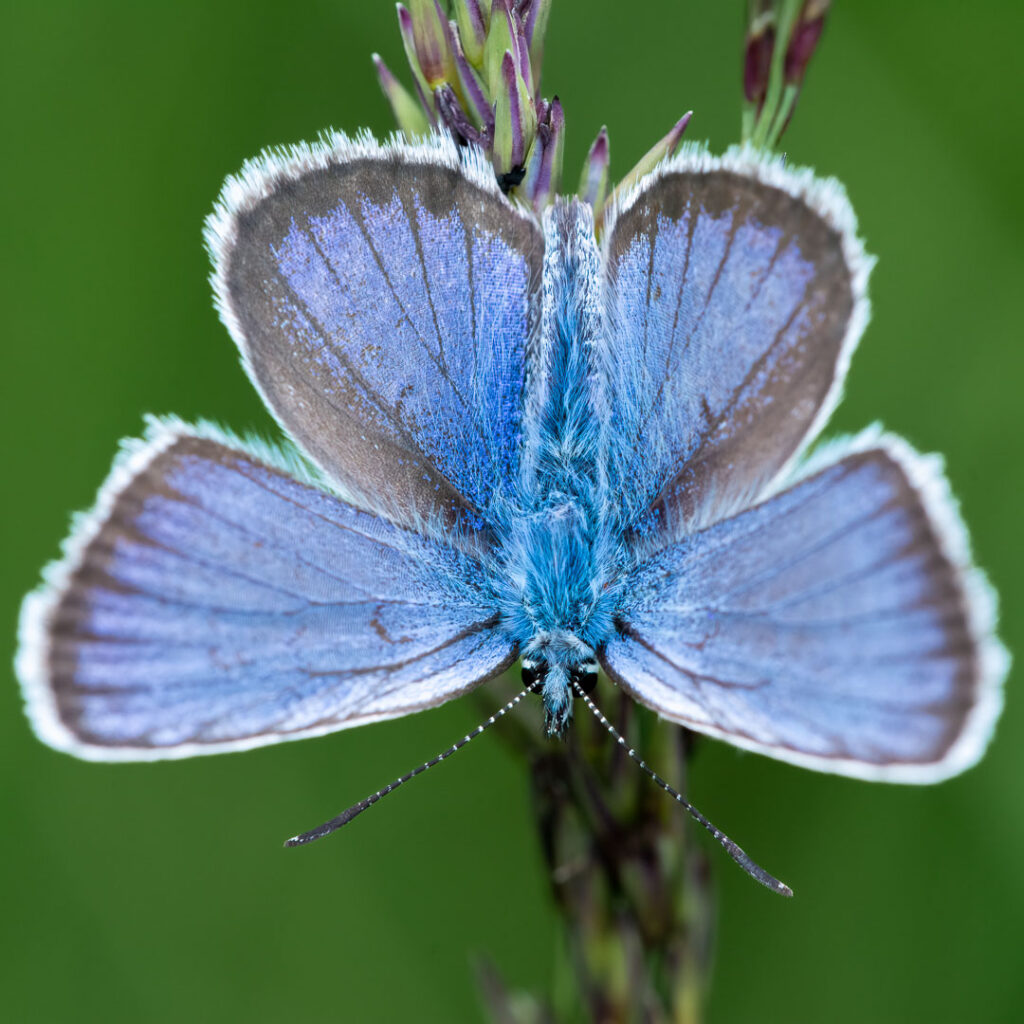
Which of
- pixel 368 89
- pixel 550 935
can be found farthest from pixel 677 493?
pixel 368 89

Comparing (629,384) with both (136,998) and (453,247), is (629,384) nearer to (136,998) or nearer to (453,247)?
(453,247)

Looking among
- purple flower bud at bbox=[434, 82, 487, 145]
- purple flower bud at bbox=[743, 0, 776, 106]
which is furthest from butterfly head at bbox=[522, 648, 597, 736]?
purple flower bud at bbox=[743, 0, 776, 106]

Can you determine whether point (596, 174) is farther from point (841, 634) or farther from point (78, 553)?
point (78, 553)

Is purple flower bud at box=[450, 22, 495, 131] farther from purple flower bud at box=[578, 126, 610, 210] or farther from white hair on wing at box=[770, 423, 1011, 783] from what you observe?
white hair on wing at box=[770, 423, 1011, 783]

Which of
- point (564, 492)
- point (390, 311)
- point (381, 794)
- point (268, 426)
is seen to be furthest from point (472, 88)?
point (268, 426)

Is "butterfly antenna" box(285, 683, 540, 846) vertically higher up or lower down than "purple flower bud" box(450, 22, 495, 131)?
lower down

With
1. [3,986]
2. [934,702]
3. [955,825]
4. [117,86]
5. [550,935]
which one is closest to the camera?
[934,702]

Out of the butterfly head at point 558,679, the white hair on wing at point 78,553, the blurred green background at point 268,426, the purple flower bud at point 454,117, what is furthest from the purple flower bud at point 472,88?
the blurred green background at point 268,426
